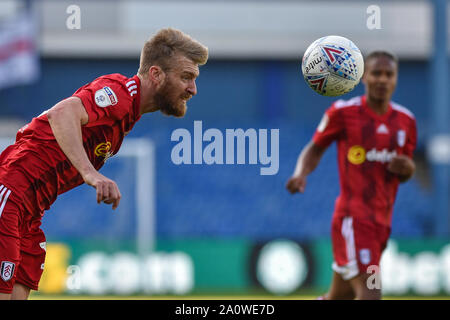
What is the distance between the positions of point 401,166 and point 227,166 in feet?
44.2

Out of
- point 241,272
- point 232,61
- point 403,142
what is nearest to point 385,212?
point 403,142

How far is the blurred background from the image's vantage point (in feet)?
42.0

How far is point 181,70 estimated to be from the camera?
4.75m

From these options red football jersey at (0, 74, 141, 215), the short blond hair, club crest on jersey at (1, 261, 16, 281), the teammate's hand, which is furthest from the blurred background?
club crest on jersey at (1, 261, 16, 281)

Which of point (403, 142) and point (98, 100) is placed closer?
point (98, 100)

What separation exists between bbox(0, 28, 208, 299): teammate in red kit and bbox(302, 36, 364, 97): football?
2.83ft

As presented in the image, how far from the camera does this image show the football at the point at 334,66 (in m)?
5.21

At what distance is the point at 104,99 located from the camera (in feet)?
14.7

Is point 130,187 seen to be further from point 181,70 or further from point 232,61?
→ point 181,70

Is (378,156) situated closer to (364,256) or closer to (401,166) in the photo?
(401,166)

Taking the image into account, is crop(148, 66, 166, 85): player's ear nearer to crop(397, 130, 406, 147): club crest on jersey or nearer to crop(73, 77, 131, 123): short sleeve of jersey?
crop(73, 77, 131, 123): short sleeve of jersey

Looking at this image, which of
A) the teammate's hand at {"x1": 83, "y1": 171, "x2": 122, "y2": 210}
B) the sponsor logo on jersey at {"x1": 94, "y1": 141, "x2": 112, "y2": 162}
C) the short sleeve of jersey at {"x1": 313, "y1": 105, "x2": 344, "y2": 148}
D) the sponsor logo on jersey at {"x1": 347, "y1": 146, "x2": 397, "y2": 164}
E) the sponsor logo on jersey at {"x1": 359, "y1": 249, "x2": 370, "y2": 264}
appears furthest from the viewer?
the short sleeve of jersey at {"x1": 313, "y1": 105, "x2": 344, "y2": 148}

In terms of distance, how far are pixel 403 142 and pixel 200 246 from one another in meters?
7.27
